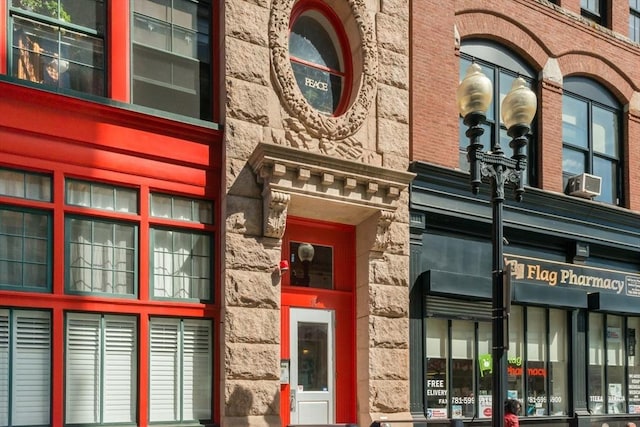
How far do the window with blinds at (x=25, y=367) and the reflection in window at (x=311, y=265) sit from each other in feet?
13.3

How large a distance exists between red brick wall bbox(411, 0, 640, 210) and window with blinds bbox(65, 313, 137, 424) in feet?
19.8

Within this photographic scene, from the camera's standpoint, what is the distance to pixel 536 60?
53.6 feet

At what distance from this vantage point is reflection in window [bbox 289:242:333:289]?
1253 cm

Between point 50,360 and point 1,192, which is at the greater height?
point 1,192

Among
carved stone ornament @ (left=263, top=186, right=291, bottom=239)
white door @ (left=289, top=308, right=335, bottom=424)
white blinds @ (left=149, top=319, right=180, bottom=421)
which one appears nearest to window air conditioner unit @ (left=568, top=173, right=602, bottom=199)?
white door @ (left=289, top=308, right=335, bottom=424)

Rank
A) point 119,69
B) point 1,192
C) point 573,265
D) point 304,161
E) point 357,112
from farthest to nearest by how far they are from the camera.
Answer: point 573,265
point 357,112
point 304,161
point 119,69
point 1,192

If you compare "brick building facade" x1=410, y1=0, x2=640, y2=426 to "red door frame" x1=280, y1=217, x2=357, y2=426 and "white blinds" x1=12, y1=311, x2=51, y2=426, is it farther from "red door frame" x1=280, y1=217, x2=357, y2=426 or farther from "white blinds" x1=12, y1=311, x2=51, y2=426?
"white blinds" x1=12, y1=311, x2=51, y2=426

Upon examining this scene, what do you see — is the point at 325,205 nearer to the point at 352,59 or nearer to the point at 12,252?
the point at 352,59

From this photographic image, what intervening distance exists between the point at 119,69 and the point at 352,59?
407 cm

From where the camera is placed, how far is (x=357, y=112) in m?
12.7

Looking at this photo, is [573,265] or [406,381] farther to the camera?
[573,265]

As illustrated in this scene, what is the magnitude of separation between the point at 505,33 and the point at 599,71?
3170mm

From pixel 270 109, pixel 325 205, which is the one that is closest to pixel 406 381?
pixel 325 205

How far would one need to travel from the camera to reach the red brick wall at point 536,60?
14078 millimetres
